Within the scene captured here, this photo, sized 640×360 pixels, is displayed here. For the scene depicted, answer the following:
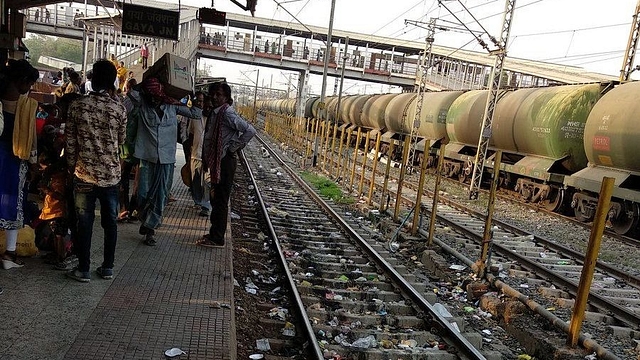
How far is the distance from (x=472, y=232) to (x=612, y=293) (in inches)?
116

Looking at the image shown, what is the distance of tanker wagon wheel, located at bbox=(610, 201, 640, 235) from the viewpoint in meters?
11.1

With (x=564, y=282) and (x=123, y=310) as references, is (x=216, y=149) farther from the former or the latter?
(x=564, y=282)

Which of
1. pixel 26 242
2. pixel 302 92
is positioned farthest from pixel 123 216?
pixel 302 92

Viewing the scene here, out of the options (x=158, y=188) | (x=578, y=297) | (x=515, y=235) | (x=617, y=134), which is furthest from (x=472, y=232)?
(x=158, y=188)

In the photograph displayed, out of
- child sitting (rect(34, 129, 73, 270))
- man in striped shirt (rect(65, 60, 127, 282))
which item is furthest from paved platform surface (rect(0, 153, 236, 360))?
man in striped shirt (rect(65, 60, 127, 282))

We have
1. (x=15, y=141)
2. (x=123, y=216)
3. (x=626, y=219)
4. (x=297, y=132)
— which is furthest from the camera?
(x=297, y=132)

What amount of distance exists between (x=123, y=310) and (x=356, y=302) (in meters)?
2.50

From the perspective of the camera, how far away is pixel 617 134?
1108 centimetres

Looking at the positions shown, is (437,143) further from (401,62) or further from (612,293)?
(401,62)

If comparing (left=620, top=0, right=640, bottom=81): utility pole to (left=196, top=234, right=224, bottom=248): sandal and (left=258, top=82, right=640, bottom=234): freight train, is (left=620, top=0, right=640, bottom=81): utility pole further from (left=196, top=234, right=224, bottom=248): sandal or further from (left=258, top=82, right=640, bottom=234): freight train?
(left=196, top=234, right=224, bottom=248): sandal

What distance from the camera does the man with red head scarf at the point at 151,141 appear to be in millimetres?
5879

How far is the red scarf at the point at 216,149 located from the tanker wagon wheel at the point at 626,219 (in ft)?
28.7

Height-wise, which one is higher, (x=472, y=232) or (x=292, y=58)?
(x=292, y=58)

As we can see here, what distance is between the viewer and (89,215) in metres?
4.54
